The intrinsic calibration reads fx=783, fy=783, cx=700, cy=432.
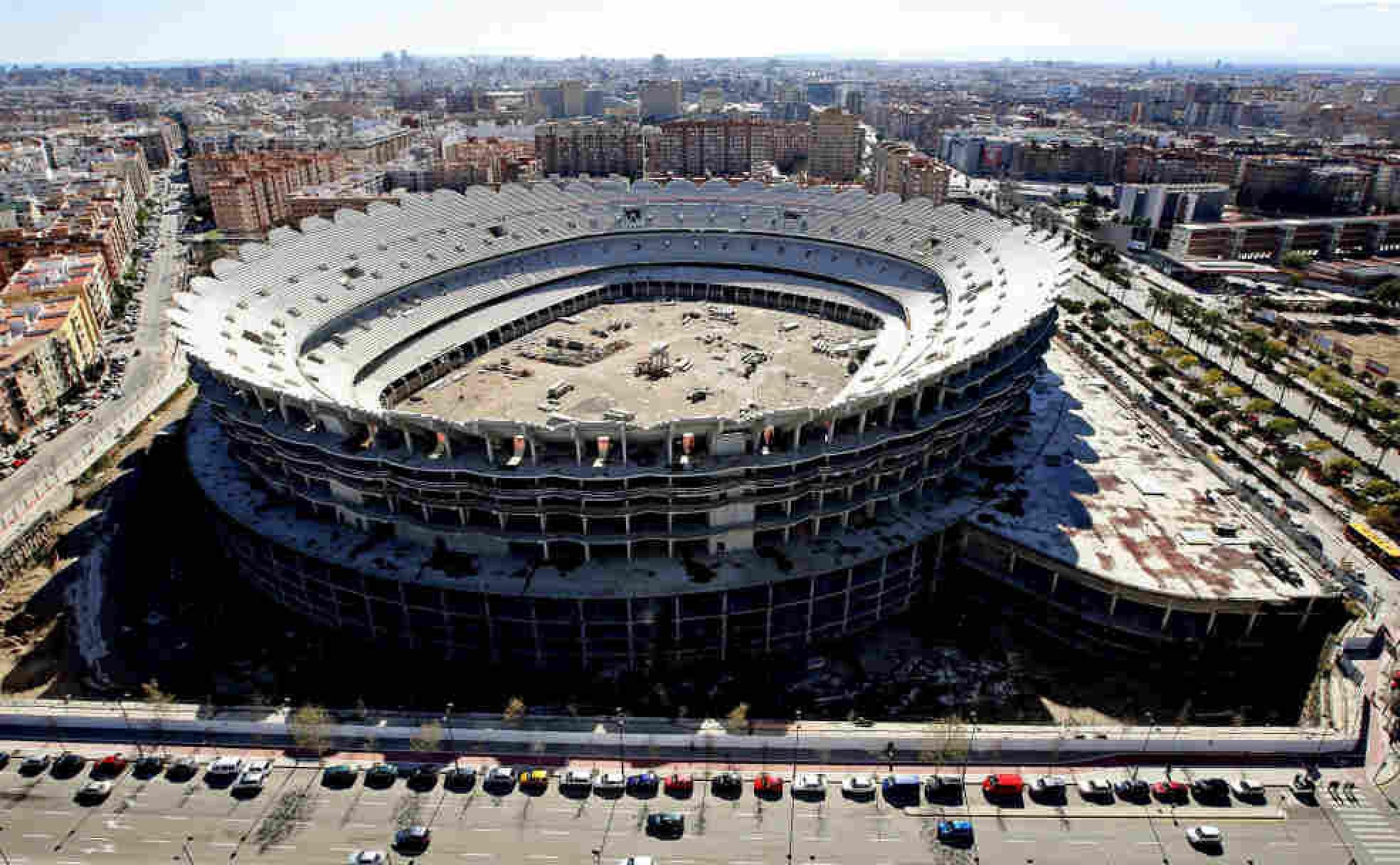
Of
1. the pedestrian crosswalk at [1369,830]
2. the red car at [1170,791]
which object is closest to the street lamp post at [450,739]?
the red car at [1170,791]

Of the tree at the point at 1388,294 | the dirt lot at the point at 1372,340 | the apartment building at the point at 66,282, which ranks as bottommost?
the dirt lot at the point at 1372,340

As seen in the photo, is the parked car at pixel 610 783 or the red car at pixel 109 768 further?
the red car at pixel 109 768

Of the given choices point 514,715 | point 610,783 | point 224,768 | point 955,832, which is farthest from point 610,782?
point 224,768

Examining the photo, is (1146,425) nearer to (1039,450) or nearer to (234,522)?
(1039,450)

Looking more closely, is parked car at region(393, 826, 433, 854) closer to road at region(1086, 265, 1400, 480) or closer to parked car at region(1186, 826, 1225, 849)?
parked car at region(1186, 826, 1225, 849)

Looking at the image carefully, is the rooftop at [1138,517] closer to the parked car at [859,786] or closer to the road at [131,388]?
the parked car at [859,786]

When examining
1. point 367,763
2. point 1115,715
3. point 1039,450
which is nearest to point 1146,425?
point 1039,450

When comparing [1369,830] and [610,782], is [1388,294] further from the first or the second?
[610,782]
